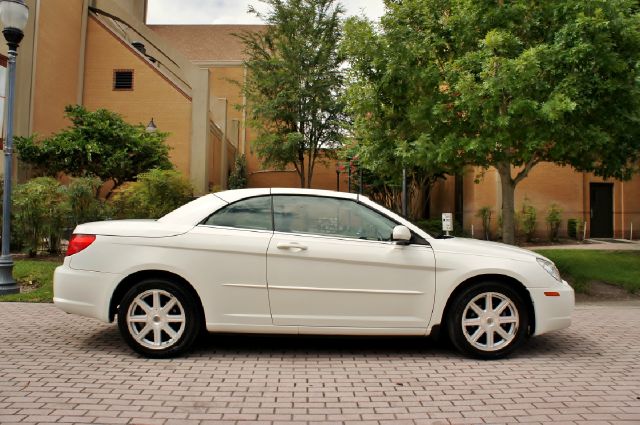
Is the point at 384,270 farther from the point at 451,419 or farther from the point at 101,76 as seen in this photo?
the point at 101,76

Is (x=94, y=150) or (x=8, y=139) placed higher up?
(x=94, y=150)

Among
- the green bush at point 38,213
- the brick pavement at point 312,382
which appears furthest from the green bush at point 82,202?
the brick pavement at point 312,382

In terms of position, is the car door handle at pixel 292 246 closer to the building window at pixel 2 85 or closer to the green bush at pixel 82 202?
the green bush at pixel 82 202

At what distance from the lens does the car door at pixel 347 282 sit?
4477 mm

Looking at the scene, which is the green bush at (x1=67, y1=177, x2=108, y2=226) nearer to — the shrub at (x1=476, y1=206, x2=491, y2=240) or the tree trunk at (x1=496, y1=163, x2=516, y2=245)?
A: the tree trunk at (x1=496, y1=163, x2=516, y2=245)

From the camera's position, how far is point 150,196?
1290 centimetres

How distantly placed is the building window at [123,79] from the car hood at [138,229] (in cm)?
1987

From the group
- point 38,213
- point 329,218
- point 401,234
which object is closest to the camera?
point 401,234

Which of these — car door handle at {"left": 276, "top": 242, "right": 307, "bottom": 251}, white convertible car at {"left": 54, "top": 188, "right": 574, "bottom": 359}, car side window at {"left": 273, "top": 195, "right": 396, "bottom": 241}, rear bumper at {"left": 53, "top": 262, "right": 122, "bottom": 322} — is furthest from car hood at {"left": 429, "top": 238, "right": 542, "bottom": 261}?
rear bumper at {"left": 53, "top": 262, "right": 122, "bottom": 322}

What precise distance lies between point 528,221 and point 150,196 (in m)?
15.7

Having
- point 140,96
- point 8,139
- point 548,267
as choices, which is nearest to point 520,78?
point 548,267

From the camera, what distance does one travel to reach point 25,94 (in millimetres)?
17031

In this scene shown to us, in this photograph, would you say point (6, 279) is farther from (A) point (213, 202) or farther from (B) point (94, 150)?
(B) point (94, 150)

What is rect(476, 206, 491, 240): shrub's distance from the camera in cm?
2103
